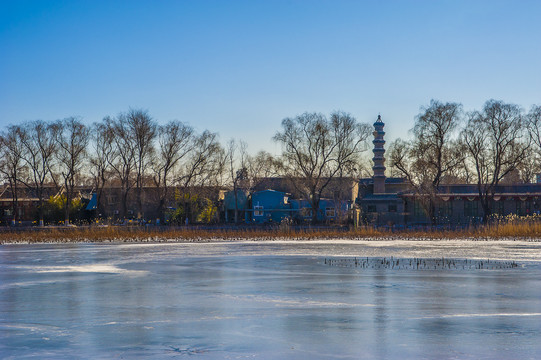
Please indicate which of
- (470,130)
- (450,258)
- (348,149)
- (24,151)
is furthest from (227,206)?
(450,258)

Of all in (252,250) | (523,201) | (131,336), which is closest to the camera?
(131,336)

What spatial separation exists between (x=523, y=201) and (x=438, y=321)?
5848 cm

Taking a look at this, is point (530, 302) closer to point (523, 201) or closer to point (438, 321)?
point (438, 321)

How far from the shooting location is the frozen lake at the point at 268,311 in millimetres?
9617

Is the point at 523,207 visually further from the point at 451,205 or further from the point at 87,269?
the point at 87,269

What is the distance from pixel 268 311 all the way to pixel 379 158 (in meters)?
66.7

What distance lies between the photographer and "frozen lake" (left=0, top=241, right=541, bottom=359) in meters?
9.62

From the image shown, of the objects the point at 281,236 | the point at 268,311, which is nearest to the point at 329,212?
the point at 281,236

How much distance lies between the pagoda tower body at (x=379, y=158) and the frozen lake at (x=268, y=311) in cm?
5461

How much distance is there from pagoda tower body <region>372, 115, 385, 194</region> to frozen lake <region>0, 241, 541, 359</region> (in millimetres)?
54614

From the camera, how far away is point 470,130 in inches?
2464

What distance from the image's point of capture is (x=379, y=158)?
77938 millimetres

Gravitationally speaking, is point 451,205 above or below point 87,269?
above

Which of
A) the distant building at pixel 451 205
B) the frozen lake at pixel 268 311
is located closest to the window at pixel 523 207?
the distant building at pixel 451 205
